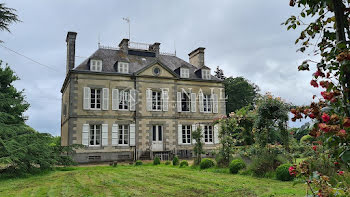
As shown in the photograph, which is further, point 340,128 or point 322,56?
point 322,56

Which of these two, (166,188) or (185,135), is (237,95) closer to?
(185,135)

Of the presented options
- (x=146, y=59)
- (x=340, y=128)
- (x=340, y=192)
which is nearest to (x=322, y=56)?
(x=340, y=128)

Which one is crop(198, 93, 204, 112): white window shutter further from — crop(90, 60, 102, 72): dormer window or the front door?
crop(90, 60, 102, 72): dormer window

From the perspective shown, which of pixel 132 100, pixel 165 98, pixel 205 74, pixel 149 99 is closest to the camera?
pixel 132 100

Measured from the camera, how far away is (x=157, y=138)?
20844mm

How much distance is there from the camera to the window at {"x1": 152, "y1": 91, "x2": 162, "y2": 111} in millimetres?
21047

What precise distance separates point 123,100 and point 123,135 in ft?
7.67

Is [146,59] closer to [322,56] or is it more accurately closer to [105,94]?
[105,94]

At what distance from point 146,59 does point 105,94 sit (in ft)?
16.1

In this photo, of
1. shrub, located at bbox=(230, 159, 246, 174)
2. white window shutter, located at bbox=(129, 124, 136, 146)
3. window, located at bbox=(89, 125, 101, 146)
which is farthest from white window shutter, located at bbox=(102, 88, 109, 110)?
shrub, located at bbox=(230, 159, 246, 174)

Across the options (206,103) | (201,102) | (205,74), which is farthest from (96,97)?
(205,74)

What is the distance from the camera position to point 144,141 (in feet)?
66.4

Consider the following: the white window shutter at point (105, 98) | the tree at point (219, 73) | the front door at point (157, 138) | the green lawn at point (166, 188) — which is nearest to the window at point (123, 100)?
→ the white window shutter at point (105, 98)

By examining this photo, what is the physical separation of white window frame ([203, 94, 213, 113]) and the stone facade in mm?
259
